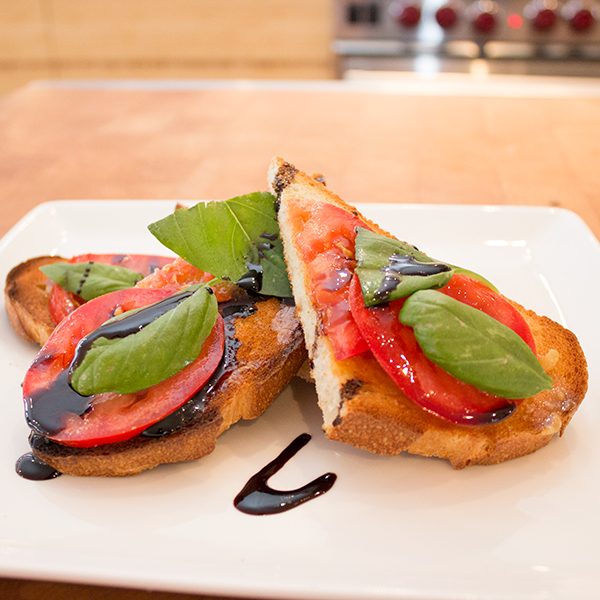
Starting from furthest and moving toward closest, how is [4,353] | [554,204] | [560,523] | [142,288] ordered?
[554,204], [4,353], [142,288], [560,523]

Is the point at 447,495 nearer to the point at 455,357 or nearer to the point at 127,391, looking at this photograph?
the point at 455,357

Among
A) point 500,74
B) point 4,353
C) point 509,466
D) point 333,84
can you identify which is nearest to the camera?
point 509,466

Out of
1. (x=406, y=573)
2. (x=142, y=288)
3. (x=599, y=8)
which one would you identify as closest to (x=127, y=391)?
(x=142, y=288)

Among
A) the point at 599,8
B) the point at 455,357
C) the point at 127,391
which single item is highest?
the point at 599,8

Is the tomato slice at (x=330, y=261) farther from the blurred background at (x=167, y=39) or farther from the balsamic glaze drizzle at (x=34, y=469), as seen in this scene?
the blurred background at (x=167, y=39)

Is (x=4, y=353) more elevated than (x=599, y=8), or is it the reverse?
(x=599, y=8)

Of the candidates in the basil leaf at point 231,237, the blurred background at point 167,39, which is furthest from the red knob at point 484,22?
the basil leaf at point 231,237

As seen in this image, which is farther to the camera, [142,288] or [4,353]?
[4,353]

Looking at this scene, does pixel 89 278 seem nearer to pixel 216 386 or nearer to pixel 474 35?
pixel 216 386
